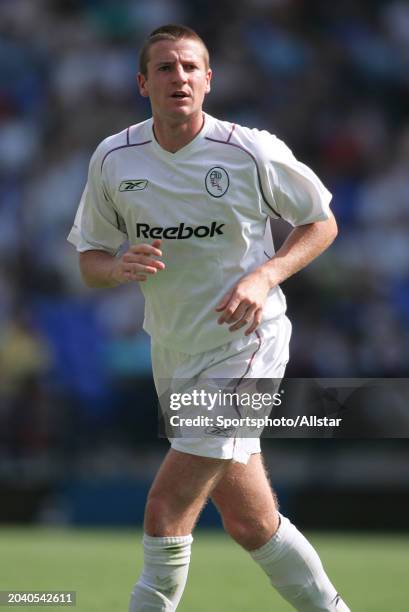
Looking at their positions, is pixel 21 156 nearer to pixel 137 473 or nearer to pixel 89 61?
pixel 89 61

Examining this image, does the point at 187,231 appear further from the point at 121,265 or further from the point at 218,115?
the point at 218,115

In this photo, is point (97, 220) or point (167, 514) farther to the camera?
point (97, 220)

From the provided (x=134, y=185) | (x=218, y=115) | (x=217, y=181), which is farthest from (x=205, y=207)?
(x=218, y=115)

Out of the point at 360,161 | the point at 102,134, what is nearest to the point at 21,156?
the point at 102,134

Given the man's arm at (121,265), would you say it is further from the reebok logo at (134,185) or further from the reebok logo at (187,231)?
the reebok logo at (134,185)

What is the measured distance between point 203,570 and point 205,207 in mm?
4345

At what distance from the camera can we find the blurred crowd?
1235cm

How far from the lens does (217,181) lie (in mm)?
4984

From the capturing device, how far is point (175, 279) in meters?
5.04

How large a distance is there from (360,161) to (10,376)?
4343mm

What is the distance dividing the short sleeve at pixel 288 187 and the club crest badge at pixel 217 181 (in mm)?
143

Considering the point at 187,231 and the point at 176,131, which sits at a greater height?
the point at 176,131

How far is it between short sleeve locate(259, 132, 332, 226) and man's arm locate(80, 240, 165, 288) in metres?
0.53

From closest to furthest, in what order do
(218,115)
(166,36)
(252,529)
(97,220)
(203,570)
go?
1. (166,36)
2. (252,529)
3. (97,220)
4. (203,570)
5. (218,115)
